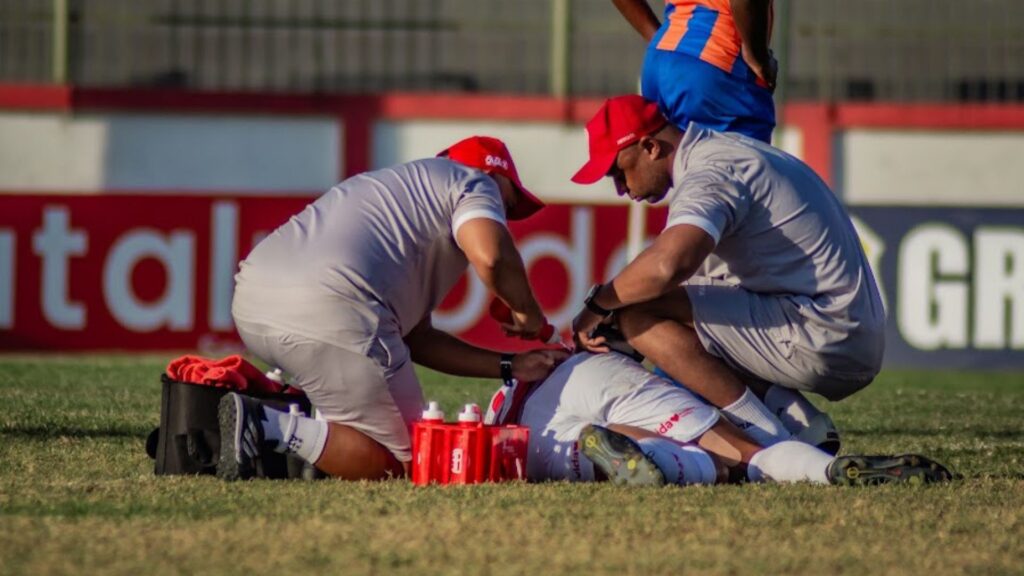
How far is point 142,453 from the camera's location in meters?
6.27

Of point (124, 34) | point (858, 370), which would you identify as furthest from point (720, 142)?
point (124, 34)

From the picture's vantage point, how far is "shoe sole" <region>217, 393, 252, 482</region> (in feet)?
17.6

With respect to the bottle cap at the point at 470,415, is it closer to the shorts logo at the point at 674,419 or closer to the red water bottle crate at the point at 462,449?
the red water bottle crate at the point at 462,449

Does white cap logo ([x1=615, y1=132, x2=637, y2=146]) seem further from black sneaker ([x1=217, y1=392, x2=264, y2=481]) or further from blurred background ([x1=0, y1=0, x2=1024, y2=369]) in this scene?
blurred background ([x1=0, y1=0, x2=1024, y2=369])

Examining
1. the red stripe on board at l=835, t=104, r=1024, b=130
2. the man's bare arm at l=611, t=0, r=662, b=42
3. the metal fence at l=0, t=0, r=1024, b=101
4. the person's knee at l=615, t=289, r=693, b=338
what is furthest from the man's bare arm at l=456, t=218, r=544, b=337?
the red stripe on board at l=835, t=104, r=1024, b=130

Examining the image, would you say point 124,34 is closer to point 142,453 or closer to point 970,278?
point 970,278

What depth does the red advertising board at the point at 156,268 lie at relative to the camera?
13.9m

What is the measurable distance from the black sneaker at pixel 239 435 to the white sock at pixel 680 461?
3.79ft

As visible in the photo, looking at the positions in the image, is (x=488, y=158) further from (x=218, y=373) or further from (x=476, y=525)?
(x=476, y=525)

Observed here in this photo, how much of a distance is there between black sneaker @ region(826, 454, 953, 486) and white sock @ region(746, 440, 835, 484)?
0.06 m

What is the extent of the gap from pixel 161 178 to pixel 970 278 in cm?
878

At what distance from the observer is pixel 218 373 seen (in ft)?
18.9

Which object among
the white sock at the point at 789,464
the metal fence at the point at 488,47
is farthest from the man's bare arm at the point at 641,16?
the metal fence at the point at 488,47

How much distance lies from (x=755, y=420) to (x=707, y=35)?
1747 mm
